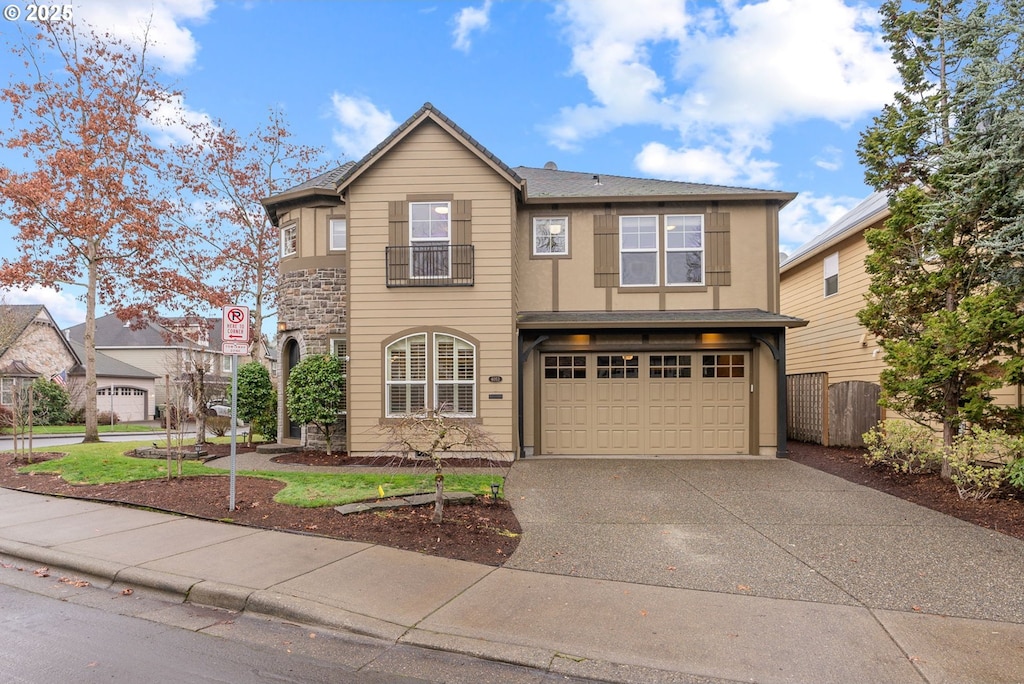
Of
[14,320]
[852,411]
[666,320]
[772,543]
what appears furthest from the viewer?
[14,320]

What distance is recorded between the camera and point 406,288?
38.6 feet

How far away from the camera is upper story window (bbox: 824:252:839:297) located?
1562 centimetres

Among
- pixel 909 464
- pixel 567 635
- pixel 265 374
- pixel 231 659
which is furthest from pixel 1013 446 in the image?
pixel 265 374

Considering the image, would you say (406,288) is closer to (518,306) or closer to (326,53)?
(518,306)

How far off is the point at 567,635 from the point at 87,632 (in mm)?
3459

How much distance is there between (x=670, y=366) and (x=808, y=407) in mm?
4605

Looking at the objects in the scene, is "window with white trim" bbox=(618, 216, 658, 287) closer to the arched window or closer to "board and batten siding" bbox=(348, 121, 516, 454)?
"board and batten siding" bbox=(348, 121, 516, 454)

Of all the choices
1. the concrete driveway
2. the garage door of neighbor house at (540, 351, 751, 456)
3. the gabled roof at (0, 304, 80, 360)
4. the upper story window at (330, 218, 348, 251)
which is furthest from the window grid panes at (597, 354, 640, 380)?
the gabled roof at (0, 304, 80, 360)

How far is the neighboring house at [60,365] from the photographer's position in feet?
86.3

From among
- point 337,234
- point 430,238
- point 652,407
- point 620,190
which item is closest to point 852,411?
point 652,407

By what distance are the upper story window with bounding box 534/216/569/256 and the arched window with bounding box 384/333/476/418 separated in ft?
9.67

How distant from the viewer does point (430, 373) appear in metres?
11.7

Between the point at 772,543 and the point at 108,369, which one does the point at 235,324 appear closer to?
the point at 772,543

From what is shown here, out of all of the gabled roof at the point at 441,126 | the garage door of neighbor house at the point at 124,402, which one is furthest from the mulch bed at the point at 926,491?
the garage door of neighbor house at the point at 124,402
